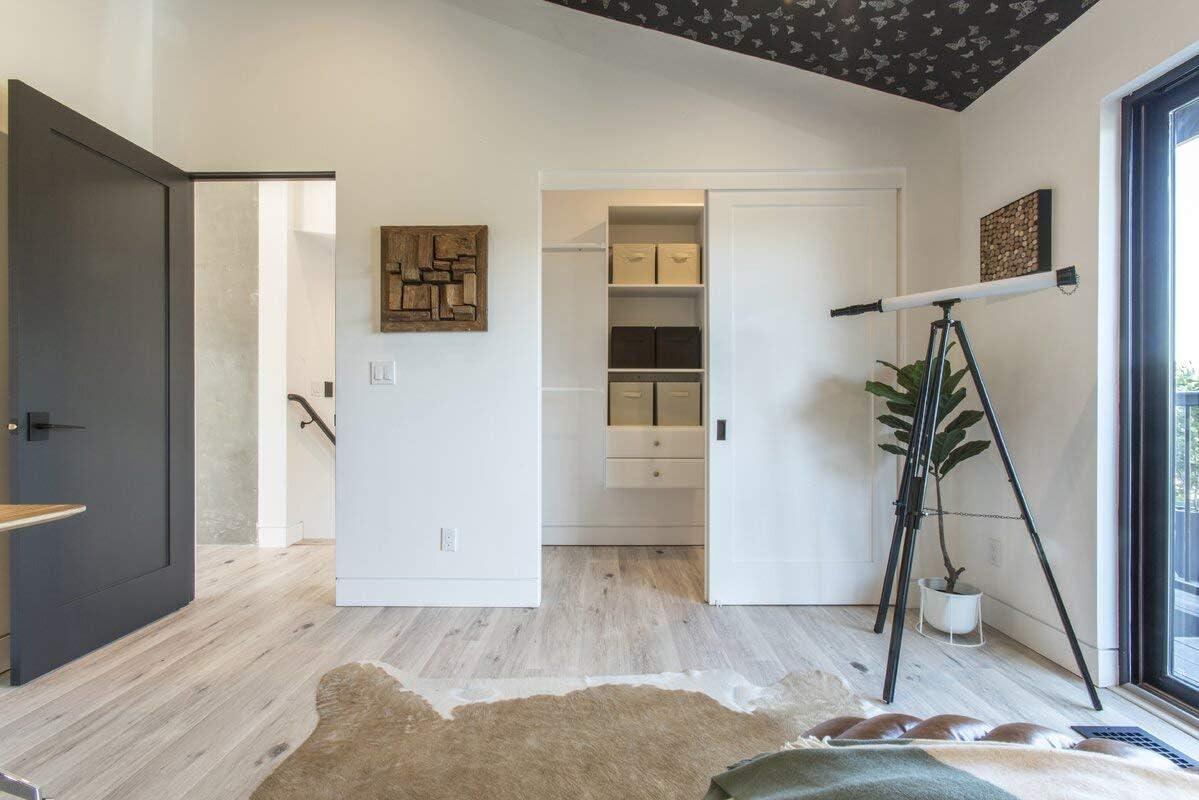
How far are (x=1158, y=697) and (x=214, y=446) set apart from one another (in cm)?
509

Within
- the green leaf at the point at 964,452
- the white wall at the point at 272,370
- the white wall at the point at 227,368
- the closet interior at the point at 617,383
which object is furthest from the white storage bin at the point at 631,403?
the white wall at the point at 227,368

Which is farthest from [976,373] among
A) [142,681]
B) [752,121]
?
[142,681]

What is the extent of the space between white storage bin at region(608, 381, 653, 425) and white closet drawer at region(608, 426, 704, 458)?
0.27 ft

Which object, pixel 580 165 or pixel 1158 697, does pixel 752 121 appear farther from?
pixel 1158 697

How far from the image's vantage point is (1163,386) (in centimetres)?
195

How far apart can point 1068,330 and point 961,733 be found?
6.24 feet

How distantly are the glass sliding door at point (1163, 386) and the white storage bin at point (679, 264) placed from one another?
2.14 metres

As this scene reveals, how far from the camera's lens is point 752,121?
278cm

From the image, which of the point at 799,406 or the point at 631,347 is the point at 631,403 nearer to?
the point at 631,347

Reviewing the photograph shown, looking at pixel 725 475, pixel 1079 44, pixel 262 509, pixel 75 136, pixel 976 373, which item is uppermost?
pixel 1079 44

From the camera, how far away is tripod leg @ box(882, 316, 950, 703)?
192cm

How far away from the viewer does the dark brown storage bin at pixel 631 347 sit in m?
3.86

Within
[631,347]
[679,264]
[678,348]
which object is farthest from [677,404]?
[679,264]

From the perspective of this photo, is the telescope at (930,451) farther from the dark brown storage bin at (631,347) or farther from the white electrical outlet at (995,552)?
the dark brown storage bin at (631,347)
